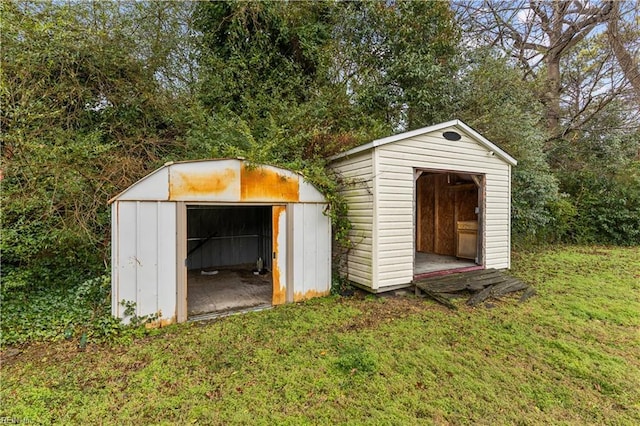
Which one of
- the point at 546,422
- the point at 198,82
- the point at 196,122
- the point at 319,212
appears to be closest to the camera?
the point at 546,422

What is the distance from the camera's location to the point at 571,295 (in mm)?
5539

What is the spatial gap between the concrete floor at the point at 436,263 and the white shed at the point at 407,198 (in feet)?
0.07

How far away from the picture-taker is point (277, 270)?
16.9ft

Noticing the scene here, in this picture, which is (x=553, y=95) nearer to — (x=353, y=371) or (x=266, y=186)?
(x=266, y=186)

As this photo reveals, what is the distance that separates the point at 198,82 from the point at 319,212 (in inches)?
232

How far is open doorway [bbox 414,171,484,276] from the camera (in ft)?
23.3

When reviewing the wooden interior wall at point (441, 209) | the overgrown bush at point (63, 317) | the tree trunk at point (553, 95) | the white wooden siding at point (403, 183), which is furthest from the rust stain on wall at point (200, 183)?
the tree trunk at point (553, 95)

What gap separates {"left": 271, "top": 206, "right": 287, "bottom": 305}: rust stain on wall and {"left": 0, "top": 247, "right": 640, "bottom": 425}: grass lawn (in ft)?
0.98

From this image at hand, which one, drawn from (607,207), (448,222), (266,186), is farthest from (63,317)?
(607,207)

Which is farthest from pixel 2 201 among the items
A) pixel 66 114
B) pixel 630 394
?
pixel 630 394

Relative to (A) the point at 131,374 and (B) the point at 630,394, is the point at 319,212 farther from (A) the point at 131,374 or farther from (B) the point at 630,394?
(B) the point at 630,394

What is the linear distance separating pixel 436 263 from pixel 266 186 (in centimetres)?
478

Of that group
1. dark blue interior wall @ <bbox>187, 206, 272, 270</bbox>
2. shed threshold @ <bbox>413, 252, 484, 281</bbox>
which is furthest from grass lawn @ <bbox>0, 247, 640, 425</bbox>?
dark blue interior wall @ <bbox>187, 206, 272, 270</bbox>

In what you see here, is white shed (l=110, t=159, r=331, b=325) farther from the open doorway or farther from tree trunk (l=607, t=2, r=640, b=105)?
tree trunk (l=607, t=2, r=640, b=105)
